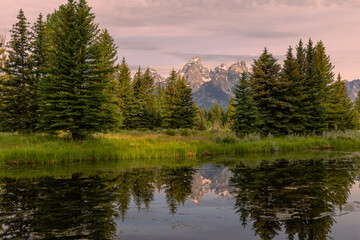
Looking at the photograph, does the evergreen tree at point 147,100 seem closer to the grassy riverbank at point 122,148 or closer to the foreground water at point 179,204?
the grassy riverbank at point 122,148

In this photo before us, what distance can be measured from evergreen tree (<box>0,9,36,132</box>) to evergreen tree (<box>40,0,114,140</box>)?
5001 mm

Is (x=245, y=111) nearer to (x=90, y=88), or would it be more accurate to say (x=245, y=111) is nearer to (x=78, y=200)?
(x=90, y=88)

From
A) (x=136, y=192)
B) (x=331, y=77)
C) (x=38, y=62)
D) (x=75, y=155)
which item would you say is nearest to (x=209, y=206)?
(x=136, y=192)

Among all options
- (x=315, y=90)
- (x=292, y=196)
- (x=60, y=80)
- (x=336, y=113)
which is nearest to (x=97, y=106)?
(x=60, y=80)

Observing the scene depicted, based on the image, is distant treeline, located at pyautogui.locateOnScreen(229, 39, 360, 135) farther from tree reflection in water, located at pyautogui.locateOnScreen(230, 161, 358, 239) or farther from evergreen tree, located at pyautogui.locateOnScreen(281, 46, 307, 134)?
tree reflection in water, located at pyautogui.locateOnScreen(230, 161, 358, 239)

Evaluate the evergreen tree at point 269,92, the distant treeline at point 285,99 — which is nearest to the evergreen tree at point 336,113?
the distant treeline at point 285,99

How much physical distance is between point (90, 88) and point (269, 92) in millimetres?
19389

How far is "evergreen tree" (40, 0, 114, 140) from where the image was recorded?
1995cm

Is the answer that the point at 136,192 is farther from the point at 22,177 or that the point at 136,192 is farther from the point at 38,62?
the point at 38,62

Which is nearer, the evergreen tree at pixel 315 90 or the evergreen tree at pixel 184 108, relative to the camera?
the evergreen tree at pixel 315 90

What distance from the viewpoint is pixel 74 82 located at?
20125mm

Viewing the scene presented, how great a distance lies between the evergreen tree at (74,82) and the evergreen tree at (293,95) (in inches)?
791

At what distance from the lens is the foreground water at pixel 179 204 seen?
20.6 ft

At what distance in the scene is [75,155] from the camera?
16.9 meters
